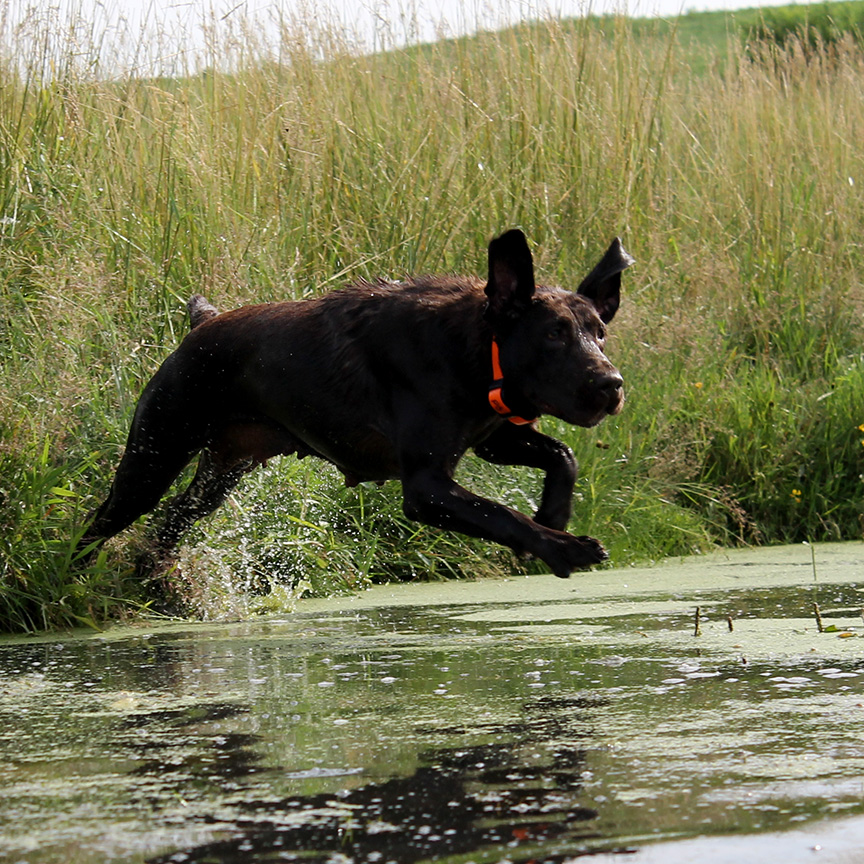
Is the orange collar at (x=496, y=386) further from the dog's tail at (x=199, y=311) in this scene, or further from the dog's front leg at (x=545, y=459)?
the dog's tail at (x=199, y=311)

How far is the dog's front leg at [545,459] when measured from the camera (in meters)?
4.75

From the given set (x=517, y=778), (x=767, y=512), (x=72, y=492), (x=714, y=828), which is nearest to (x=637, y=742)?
(x=517, y=778)

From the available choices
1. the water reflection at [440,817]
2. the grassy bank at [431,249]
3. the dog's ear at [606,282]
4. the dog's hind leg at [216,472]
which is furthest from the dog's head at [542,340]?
the grassy bank at [431,249]

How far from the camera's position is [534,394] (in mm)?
4508

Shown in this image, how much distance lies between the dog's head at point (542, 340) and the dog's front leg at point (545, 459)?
0.31 metres

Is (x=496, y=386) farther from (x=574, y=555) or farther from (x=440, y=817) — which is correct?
(x=440, y=817)

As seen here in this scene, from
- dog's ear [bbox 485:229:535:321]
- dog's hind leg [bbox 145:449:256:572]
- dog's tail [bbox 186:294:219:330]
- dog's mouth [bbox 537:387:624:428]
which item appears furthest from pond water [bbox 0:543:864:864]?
dog's tail [bbox 186:294:219:330]

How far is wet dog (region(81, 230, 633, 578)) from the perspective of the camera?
446 cm

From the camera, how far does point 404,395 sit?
15.5 ft

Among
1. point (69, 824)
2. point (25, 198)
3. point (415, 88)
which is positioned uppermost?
point (415, 88)

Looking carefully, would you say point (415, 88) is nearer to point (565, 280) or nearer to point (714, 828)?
point (565, 280)

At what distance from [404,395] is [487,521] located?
588mm

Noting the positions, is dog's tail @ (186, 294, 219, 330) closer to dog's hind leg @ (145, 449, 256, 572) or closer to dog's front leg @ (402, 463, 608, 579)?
dog's hind leg @ (145, 449, 256, 572)

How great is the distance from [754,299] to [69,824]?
249 inches
